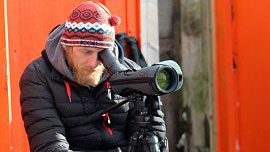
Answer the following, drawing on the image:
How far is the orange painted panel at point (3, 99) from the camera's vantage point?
121 inches

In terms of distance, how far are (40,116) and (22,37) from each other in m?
0.83

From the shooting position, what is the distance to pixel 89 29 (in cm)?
259

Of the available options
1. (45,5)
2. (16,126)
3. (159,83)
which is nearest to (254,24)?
(45,5)

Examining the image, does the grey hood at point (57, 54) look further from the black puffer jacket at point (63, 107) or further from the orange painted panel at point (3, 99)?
the orange painted panel at point (3, 99)

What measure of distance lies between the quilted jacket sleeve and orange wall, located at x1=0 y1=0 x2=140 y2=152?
464mm

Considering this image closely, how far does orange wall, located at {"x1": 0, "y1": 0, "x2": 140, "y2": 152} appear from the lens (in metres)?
3.10

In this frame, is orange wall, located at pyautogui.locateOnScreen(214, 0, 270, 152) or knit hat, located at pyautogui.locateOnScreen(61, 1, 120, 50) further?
orange wall, located at pyautogui.locateOnScreen(214, 0, 270, 152)

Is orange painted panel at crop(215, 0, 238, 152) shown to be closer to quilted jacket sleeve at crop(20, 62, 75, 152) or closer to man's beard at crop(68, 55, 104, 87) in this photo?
man's beard at crop(68, 55, 104, 87)

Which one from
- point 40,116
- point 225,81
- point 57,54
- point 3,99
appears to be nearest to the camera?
point 40,116

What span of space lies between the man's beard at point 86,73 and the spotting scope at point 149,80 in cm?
27

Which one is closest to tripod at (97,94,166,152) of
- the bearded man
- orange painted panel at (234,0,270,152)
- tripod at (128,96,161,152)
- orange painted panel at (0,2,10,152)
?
tripod at (128,96,161,152)

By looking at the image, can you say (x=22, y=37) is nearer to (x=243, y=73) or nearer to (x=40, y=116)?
(x=40, y=116)

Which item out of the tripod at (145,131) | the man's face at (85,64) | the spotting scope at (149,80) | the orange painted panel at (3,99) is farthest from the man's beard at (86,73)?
the orange painted panel at (3,99)

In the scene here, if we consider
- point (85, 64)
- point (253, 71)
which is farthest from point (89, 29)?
point (253, 71)
